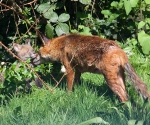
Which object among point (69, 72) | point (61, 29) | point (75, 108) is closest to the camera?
point (75, 108)

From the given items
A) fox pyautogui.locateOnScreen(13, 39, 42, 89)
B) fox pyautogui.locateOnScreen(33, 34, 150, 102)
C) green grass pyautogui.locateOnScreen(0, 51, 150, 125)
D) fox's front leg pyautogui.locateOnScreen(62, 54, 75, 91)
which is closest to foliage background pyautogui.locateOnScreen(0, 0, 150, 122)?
fox pyautogui.locateOnScreen(13, 39, 42, 89)

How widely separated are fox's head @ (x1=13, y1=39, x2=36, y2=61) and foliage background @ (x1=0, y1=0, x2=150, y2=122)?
16cm

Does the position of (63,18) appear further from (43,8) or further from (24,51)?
(24,51)

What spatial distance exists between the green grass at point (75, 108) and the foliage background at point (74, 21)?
178 cm

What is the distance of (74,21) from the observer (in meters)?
10.6

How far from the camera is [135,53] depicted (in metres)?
9.97

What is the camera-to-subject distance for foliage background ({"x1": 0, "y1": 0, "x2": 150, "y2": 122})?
9.39m

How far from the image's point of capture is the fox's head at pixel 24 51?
8.98m

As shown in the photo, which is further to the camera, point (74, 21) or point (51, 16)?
point (74, 21)

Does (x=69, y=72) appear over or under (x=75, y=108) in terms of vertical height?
under

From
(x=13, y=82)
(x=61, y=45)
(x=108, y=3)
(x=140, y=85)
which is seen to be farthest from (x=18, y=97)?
(x=108, y=3)

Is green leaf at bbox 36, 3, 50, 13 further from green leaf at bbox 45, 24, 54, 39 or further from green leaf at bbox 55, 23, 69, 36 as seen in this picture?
green leaf at bbox 55, 23, 69, 36

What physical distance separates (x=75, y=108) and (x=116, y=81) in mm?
1104

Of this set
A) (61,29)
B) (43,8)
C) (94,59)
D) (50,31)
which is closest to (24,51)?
(50,31)
